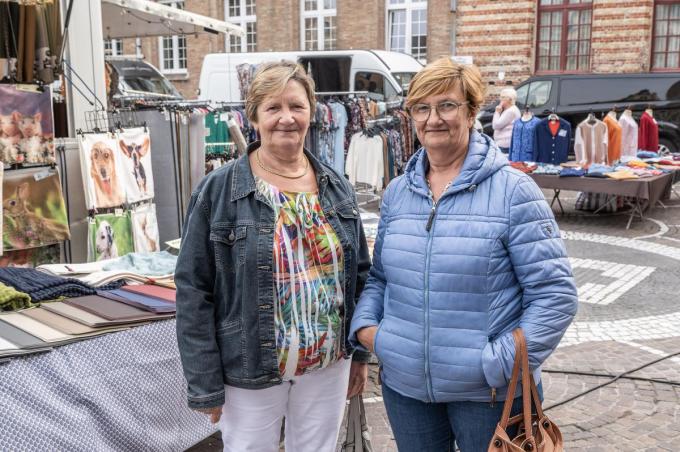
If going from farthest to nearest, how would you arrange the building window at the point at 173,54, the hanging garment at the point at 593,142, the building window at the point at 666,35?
the building window at the point at 173,54
the building window at the point at 666,35
the hanging garment at the point at 593,142

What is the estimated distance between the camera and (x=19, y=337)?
9.57ft

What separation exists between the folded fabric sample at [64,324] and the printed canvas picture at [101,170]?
177cm

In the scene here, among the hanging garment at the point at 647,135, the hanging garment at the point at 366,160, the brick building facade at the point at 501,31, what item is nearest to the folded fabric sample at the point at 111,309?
the hanging garment at the point at 366,160

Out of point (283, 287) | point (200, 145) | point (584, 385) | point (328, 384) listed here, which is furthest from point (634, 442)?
point (200, 145)

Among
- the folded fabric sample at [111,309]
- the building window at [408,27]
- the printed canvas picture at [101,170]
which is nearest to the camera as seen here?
the folded fabric sample at [111,309]

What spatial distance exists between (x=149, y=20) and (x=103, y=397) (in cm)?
890

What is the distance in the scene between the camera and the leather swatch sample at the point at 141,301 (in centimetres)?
335

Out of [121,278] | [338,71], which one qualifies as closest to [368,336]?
[121,278]

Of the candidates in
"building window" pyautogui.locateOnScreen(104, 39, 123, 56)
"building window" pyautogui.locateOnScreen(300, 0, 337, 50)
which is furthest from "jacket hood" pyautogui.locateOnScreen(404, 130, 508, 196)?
"building window" pyautogui.locateOnScreen(104, 39, 123, 56)

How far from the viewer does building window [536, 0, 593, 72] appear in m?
20.8

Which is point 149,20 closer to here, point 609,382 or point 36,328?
point 36,328

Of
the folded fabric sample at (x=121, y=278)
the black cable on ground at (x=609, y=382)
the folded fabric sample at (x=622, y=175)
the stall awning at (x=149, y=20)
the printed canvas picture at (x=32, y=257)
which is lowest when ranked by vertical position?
the black cable on ground at (x=609, y=382)

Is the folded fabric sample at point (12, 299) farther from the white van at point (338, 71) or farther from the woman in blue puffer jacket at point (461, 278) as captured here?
the white van at point (338, 71)

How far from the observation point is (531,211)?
82.0 inches
